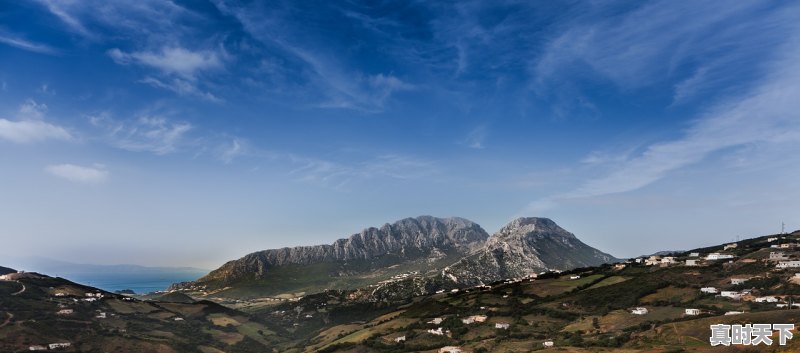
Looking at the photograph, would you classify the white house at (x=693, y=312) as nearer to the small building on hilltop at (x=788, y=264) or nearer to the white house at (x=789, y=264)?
the small building on hilltop at (x=788, y=264)

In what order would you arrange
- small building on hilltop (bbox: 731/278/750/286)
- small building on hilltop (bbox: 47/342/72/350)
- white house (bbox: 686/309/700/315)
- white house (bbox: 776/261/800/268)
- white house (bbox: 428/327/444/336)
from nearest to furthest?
white house (bbox: 686/309/700/315)
small building on hilltop (bbox: 47/342/72/350)
small building on hilltop (bbox: 731/278/750/286)
white house (bbox: 776/261/800/268)
white house (bbox: 428/327/444/336)

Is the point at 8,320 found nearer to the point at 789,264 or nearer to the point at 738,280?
the point at 738,280

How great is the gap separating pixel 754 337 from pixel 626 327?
150 feet

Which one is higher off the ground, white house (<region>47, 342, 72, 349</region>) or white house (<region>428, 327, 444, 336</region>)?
white house (<region>428, 327, 444, 336</region>)

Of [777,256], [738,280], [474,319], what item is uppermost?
[777,256]

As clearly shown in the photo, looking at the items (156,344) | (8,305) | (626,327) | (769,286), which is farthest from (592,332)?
(8,305)

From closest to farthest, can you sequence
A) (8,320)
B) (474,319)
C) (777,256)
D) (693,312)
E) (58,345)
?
(693,312) → (58,345) → (8,320) → (474,319) → (777,256)

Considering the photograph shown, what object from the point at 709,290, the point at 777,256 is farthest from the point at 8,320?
the point at 777,256

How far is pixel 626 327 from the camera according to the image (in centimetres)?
13788

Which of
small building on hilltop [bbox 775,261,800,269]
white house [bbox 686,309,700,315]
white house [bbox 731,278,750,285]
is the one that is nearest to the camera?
white house [bbox 686,309,700,315]

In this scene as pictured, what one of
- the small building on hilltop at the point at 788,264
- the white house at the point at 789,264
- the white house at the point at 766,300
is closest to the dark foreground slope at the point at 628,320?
the white house at the point at 766,300

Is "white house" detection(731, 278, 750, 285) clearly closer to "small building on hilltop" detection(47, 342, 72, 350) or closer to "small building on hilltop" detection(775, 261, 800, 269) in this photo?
"small building on hilltop" detection(775, 261, 800, 269)

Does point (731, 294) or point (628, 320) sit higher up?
point (731, 294)

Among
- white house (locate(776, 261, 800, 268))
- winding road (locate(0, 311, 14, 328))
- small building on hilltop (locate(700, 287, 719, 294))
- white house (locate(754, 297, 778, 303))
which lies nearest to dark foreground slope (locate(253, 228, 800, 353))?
white house (locate(754, 297, 778, 303))
